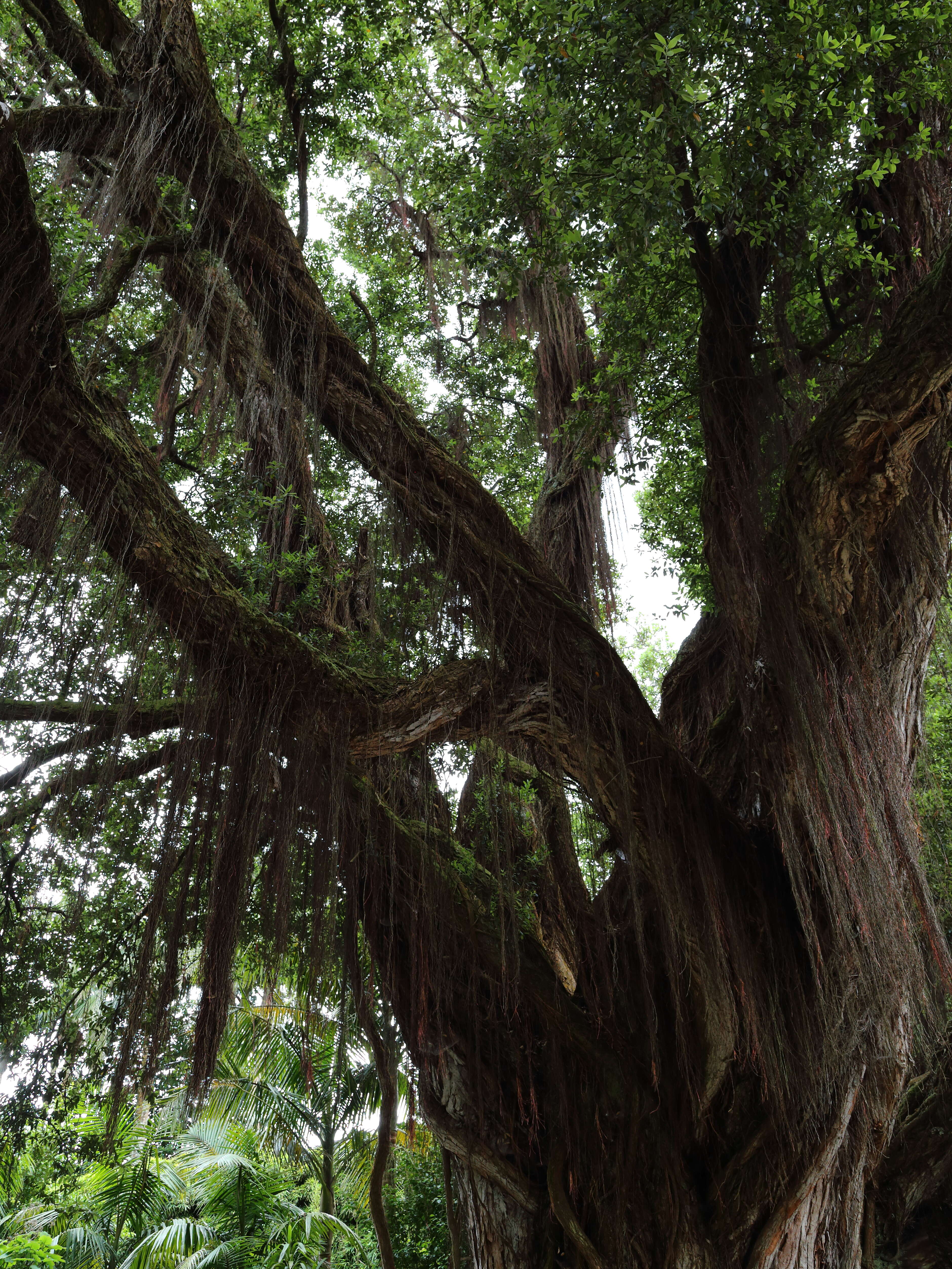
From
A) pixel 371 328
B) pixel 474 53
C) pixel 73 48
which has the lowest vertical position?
pixel 371 328

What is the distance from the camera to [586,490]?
16.1 ft

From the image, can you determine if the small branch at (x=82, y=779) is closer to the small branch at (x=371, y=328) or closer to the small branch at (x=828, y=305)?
the small branch at (x=371, y=328)

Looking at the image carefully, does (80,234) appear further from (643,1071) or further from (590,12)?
(643,1071)

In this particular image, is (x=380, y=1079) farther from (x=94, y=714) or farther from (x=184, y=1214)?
(x=184, y=1214)

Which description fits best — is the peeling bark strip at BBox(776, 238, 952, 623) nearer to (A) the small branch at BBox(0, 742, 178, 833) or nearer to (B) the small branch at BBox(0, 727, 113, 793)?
(A) the small branch at BBox(0, 742, 178, 833)

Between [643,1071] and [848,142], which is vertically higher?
[848,142]

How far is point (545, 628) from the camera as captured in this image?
3219 millimetres

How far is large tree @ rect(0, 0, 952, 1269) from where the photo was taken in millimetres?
2863

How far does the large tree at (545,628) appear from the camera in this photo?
9.39ft

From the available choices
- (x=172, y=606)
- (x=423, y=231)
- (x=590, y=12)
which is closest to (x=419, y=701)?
(x=172, y=606)

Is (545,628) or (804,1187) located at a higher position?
(545,628)

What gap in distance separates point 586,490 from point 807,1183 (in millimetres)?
3297

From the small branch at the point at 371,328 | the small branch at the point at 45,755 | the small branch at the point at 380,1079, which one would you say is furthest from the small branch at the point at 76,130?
the small branch at the point at 380,1079

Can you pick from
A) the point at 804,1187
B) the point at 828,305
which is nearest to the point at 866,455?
the point at 828,305
